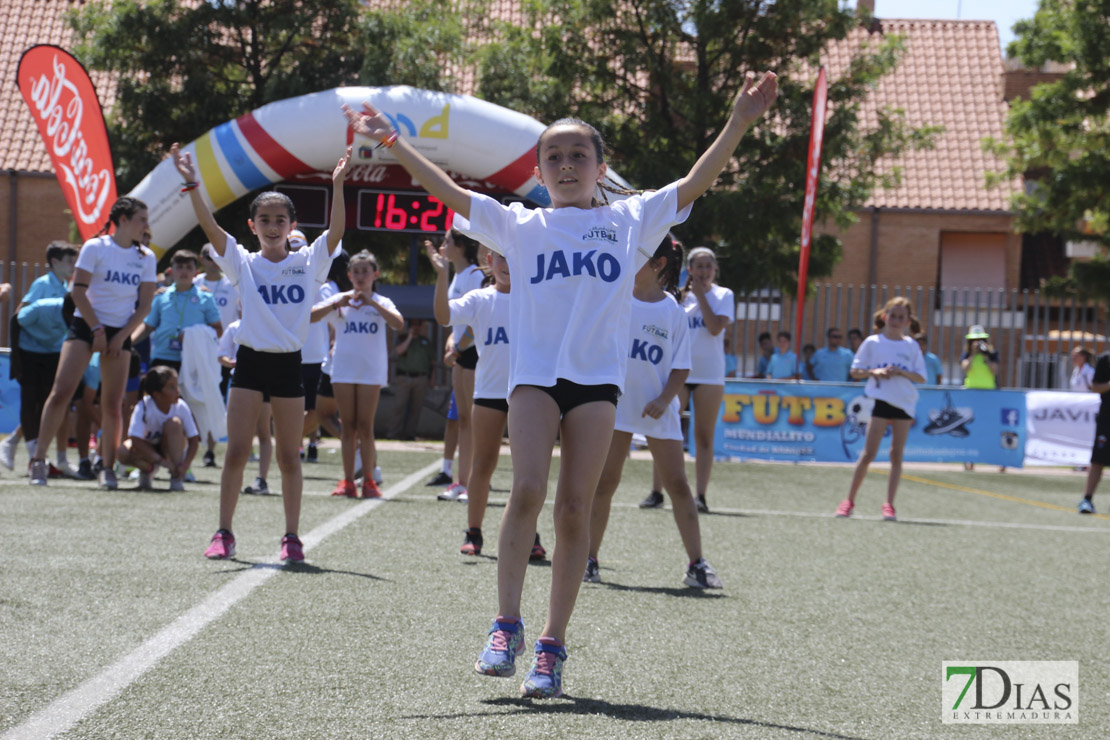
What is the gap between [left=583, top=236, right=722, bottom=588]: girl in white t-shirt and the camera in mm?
5605

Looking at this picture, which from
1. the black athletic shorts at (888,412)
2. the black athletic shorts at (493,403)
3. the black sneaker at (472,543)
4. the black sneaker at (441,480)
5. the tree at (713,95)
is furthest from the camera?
the tree at (713,95)

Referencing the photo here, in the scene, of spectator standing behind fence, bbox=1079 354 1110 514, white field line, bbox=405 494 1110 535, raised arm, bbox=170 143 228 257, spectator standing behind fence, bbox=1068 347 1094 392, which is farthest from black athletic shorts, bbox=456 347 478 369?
spectator standing behind fence, bbox=1068 347 1094 392

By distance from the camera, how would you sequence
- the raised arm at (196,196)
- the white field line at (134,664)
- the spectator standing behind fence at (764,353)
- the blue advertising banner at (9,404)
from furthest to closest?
1. the spectator standing behind fence at (764,353)
2. the blue advertising banner at (9,404)
3. the raised arm at (196,196)
4. the white field line at (134,664)

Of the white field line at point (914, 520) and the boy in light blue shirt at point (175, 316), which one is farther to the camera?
the boy in light blue shirt at point (175, 316)

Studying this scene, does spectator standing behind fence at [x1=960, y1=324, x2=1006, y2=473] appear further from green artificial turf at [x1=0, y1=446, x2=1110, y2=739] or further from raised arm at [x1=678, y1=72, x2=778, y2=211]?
raised arm at [x1=678, y1=72, x2=778, y2=211]

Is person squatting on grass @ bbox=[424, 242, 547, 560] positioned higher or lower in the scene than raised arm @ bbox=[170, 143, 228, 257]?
lower

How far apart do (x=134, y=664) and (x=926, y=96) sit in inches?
1273

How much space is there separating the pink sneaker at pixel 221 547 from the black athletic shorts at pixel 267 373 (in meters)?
0.69

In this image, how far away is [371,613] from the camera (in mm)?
4754

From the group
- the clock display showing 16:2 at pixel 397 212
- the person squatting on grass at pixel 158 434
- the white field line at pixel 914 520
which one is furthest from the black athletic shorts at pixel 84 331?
the clock display showing 16:2 at pixel 397 212

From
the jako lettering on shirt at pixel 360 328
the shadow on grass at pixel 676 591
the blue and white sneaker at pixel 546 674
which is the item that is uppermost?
the jako lettering on shirt at pixel 360 328

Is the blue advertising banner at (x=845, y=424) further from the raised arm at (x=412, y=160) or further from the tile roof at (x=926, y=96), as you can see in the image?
the tile roof at (x=926, y=96)

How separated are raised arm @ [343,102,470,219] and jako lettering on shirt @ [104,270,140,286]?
5.35 m

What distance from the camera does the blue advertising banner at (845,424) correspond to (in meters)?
15.9
